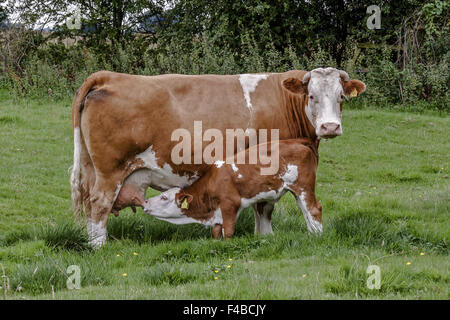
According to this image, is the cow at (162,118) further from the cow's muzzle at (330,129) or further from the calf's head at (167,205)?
the calf's head at (167,205)

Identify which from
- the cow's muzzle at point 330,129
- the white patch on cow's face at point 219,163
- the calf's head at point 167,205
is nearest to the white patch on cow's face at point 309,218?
the cow's muzzle at point 330,129

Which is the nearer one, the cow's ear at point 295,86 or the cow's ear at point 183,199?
the cow's ear at point 183,199

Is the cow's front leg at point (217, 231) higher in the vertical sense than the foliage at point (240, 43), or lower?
lower

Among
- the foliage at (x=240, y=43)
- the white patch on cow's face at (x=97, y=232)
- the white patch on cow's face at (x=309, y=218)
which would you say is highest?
the foliage at (x=240, y=43)

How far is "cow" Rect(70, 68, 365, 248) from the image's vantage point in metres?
7.38

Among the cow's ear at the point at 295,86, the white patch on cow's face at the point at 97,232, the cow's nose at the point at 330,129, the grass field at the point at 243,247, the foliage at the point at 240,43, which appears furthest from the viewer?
the foliage at the point at 240,43

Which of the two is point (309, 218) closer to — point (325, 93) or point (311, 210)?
point (311, 210)

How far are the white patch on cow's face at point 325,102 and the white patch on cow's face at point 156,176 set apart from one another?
1658mm


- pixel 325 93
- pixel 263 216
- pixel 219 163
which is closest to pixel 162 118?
pixel 219 163

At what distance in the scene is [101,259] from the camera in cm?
644

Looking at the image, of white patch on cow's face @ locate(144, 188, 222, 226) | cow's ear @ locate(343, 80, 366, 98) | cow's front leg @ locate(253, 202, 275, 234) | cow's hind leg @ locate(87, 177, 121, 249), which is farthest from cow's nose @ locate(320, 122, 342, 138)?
cow's hind leg @ locate(87, 177, 121, 249)

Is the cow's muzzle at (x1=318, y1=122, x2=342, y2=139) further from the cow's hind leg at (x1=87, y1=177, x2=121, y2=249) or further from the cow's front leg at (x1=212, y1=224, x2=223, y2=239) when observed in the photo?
the cow's hind leg at (x1=87, y1=177, x2=121, y2=249)

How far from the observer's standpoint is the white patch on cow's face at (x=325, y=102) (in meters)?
7.11

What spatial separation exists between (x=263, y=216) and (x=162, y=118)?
5.70ft
